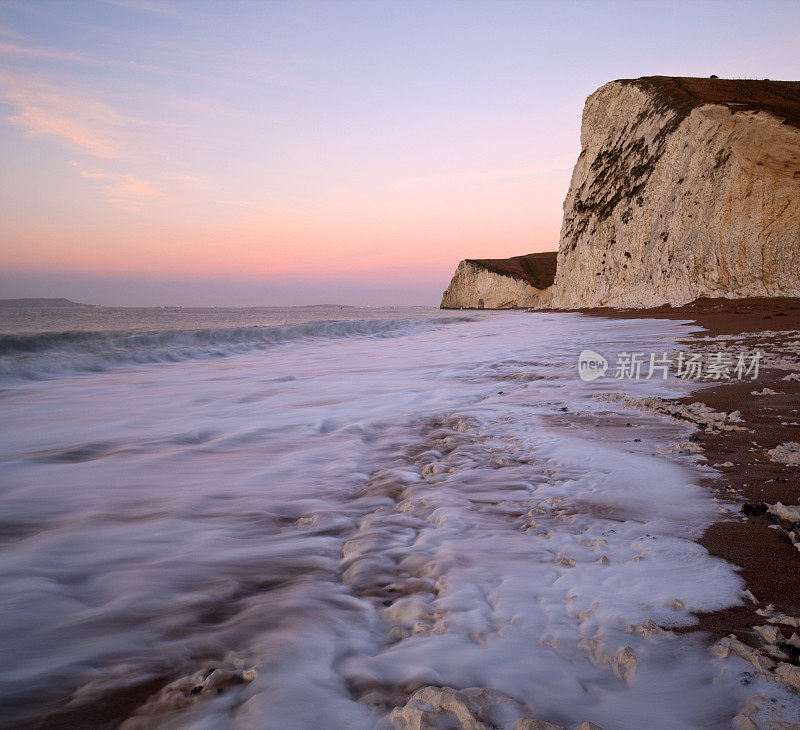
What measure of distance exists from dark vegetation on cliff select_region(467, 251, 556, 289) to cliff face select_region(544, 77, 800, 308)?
34116 mm

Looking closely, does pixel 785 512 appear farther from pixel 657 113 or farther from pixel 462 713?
pixel 657 113

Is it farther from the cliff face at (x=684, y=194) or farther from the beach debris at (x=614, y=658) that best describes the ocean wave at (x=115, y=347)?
the cliff face at (x=684, y=194)

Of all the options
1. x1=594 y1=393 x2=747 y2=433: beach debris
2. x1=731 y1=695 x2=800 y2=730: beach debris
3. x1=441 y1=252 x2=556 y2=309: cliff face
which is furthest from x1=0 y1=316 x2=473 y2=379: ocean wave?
x1=441 y1=252 x2=556 y2=309: cliff face

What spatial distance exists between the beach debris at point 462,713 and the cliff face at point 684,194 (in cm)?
2227

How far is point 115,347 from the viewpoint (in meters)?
14.4

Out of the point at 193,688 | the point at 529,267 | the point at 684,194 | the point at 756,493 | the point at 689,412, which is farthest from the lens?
the point at 529,267

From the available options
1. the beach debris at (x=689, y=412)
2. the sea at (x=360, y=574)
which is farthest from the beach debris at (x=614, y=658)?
the beach debris at (x=689, y=412)

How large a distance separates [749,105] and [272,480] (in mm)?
26869

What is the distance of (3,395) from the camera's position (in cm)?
→ 720

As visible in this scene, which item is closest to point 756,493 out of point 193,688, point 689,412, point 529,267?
point 689,412

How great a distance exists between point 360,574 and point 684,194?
2604 cm

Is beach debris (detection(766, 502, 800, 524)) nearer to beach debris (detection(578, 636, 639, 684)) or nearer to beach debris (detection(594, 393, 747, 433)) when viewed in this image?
beach debris (detection(578, 636, 639, 684))

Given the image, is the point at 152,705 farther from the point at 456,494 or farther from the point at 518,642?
the point at 456,494

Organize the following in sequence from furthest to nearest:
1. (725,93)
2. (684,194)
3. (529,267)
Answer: (529,267), (725,93), (684,194)
